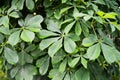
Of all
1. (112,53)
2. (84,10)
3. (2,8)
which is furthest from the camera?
(2,8)

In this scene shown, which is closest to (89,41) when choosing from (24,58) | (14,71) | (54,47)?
(54,47)

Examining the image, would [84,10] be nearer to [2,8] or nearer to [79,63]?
[79,63]

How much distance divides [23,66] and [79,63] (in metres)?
0.35

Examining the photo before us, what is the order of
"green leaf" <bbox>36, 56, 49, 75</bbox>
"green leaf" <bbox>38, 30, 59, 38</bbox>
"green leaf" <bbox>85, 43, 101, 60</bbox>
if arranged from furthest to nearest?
"green leaf" <bbox>36, 56, 49, 75</bbox>
"green leaf" <bbox>38, 30, 59, 38</bbox>
"green leaf" <bbox>85, 43, 101, 60</bbox>

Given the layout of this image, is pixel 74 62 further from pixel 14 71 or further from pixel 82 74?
pixel 14 71

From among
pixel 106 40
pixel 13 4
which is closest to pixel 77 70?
pixel 106 40

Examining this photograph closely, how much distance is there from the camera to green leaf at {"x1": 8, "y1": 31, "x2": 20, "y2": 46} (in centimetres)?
127

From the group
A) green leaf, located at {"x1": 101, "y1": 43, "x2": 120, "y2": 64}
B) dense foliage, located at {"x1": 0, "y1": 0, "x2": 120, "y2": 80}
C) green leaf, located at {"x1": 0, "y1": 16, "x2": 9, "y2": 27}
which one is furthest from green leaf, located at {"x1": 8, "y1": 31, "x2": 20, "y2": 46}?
green leaf, located at {"x1": 101, "y1": 43, "x2": 120, "y2": 64}

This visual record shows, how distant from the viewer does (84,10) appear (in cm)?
145

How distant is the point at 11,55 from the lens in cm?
137

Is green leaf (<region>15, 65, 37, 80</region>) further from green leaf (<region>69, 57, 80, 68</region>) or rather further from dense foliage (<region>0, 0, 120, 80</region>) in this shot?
green leaf (<region>69, 57, 80, 68</region>)

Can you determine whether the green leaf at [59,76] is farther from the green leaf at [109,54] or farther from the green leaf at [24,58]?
the green leaf at [109,54]

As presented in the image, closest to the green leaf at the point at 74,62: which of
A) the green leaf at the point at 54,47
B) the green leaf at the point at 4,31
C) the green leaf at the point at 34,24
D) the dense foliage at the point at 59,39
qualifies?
the dense foliage at the point at 59,39

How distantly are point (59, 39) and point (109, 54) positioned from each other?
0.27 metres
